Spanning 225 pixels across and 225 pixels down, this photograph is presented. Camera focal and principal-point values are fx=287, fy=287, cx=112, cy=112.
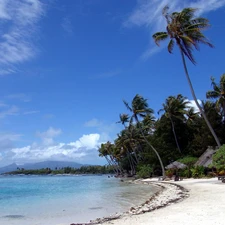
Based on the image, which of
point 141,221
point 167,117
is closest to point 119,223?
point 141,221

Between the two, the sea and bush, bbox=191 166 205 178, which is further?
bush, bbox=191 166 205 178

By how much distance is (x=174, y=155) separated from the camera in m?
41.0

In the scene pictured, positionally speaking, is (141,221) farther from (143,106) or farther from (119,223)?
(143,106)

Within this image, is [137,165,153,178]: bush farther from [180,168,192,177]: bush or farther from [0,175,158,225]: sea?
[0,175,158,225]: sea

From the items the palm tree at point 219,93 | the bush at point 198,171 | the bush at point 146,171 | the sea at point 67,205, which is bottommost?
the sea at point 67,205

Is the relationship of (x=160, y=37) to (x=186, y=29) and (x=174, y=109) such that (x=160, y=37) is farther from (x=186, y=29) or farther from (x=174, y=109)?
(x=174, y=109)

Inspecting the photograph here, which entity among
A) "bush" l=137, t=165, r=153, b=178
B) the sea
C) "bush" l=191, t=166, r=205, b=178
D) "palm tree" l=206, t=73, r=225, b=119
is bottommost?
the sea

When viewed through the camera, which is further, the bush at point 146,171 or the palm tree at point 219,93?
the bush at point 146,171

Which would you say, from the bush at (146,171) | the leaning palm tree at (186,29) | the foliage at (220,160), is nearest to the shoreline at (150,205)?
the foliage at (220,160)

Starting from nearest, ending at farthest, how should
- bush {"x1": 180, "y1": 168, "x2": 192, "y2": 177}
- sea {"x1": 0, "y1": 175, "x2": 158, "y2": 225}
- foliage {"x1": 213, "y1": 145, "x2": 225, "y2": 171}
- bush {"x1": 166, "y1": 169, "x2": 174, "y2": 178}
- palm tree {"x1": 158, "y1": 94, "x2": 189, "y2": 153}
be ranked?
sea {"x1": 0, "y1": 175, "x2": 158, "y2": 225} < foliage {"x1": 213, "y1": 145, "x2": 225, "y2": 171} < bush {"x1": 180, "y1": 168, "x2": 192, "y2": 177} < bush {"x1": 166, "y1": 169, "x2": 174, "y2": 178} < palm tree {"x1": 158, "y1": 94, "x2": 189, "y2": 153}

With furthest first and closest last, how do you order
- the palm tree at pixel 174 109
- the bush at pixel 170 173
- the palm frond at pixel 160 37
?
the palm tree at pixel 174 109
the bush at pixel 170 173
the palm frond at pixel 160 37

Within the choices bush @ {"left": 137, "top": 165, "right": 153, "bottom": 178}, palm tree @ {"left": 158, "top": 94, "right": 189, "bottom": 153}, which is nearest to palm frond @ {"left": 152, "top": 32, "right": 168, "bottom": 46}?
palm tree @ {"left": 158, "top": 94, "right": 189, "bottom": 153}

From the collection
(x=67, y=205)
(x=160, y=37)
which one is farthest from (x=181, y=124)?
(x=67, y=205)

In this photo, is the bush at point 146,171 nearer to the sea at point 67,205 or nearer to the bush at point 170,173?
the bush at point 170,173
